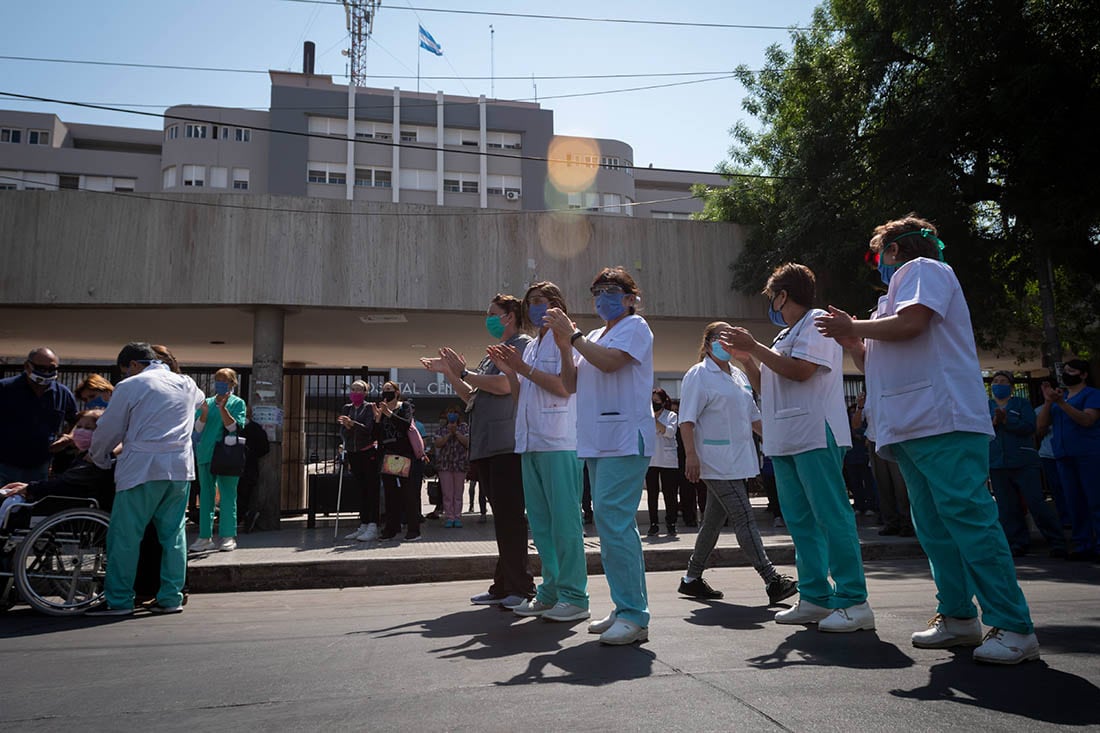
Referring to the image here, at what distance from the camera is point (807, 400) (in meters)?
4.50

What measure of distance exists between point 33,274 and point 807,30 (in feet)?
46.1

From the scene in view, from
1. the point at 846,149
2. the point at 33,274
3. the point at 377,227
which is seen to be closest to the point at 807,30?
the point at 846,149

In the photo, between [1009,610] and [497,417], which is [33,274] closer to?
[497,417]

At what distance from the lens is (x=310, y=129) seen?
156ft

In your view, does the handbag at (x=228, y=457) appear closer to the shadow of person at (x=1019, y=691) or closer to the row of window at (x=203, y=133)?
the shadow of person at (x=1019, y=691)

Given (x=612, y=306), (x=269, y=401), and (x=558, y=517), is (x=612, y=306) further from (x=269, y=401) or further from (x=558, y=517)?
(x=269, y=401)

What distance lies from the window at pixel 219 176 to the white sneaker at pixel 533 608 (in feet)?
154

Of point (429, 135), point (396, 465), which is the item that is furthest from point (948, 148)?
point (429, 135)

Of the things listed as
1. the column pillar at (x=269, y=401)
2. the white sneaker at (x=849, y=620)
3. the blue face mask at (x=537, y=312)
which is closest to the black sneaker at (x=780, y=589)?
the white sneaker at (x=849, y=620)

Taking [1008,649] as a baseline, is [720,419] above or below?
above

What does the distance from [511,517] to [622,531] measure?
1524mm

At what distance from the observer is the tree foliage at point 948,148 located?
11375 mm

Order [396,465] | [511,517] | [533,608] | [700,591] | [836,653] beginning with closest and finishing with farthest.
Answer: [836,653]
[533,608]
[511,517]
[700,591]
[396,465]

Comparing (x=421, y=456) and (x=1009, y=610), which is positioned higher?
(x=421, y=456)
